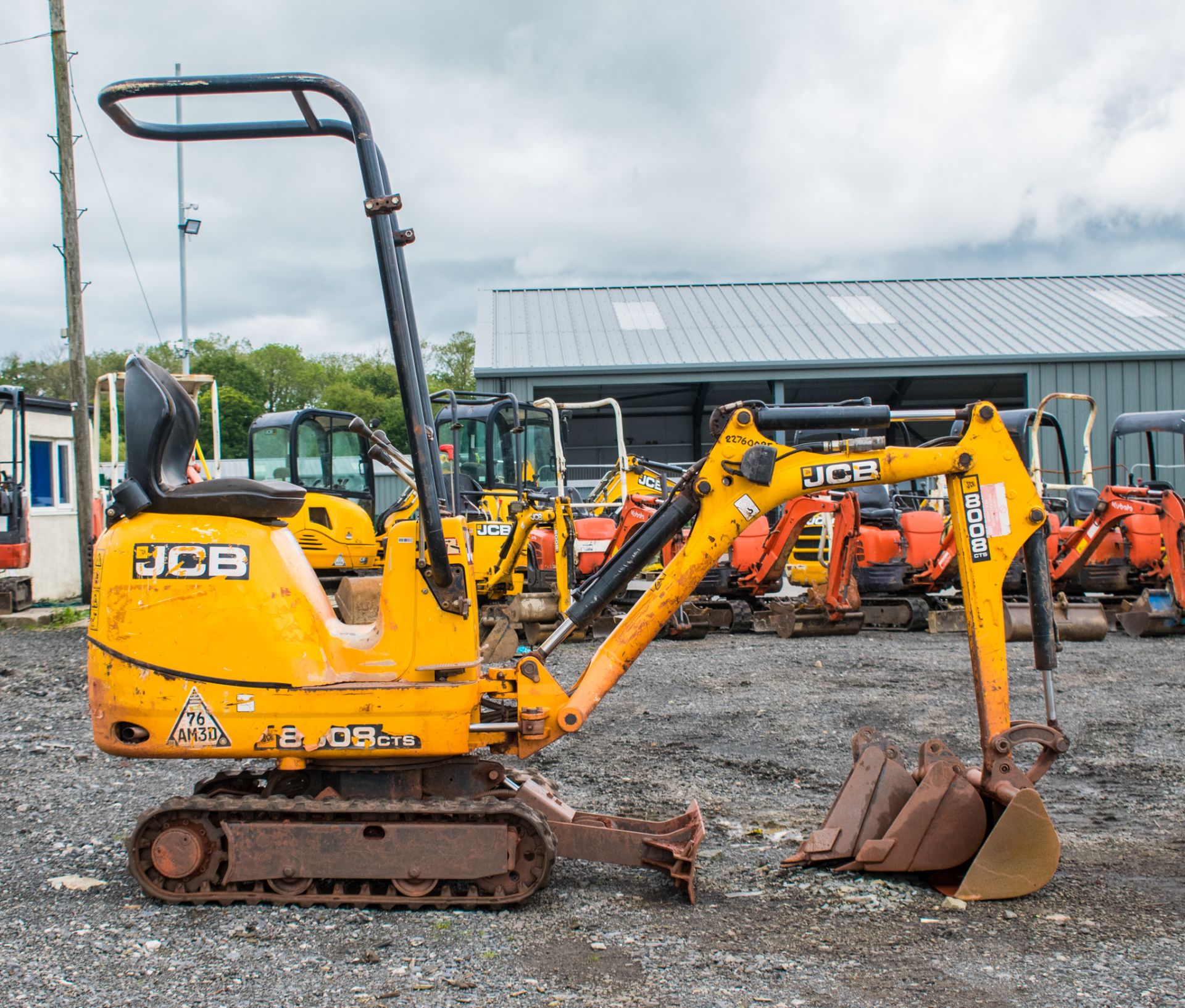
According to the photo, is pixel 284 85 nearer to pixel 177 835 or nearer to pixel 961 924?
pixel 177 835

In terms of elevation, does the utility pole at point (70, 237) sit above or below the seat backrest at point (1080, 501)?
above

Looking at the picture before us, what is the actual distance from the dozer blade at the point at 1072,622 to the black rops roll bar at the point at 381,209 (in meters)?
8.41

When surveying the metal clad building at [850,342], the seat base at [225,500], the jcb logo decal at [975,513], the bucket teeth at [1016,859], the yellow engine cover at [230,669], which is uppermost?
the metal clad building at [850,342]

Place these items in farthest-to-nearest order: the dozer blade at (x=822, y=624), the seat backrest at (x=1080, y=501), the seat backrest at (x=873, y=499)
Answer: the seat backrest at (x=1080, y=501), the seat backrest at (x=873, y=499), the dozer blade at (x=822, y=624)

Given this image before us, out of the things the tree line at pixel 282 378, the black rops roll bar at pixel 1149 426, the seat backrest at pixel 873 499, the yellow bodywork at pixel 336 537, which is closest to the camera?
the yellow bodywork at pixel 336 537

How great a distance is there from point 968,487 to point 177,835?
3181 mm

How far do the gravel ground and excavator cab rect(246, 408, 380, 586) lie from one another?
529 cm

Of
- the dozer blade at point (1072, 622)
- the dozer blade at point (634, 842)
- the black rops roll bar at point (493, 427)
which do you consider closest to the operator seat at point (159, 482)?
the dozer blade at point (634, 842)

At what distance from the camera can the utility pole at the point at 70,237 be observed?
14867 millimetres

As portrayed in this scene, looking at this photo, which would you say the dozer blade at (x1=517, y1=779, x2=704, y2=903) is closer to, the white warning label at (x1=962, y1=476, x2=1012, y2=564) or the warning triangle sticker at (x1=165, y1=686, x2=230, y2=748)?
the warning triangle sticker at (x1=165, y1=686, x2=230, y2=748)

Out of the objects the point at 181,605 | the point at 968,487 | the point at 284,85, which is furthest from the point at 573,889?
the point at 284,85

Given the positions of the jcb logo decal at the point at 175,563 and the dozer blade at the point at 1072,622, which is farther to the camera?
the dozer blade at the point at 1072,622

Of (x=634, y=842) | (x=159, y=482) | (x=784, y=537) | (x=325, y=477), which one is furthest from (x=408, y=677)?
(x=325, y=477)

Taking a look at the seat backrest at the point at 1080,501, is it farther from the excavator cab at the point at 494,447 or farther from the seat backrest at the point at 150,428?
the seat backrest at the point at 150,428
